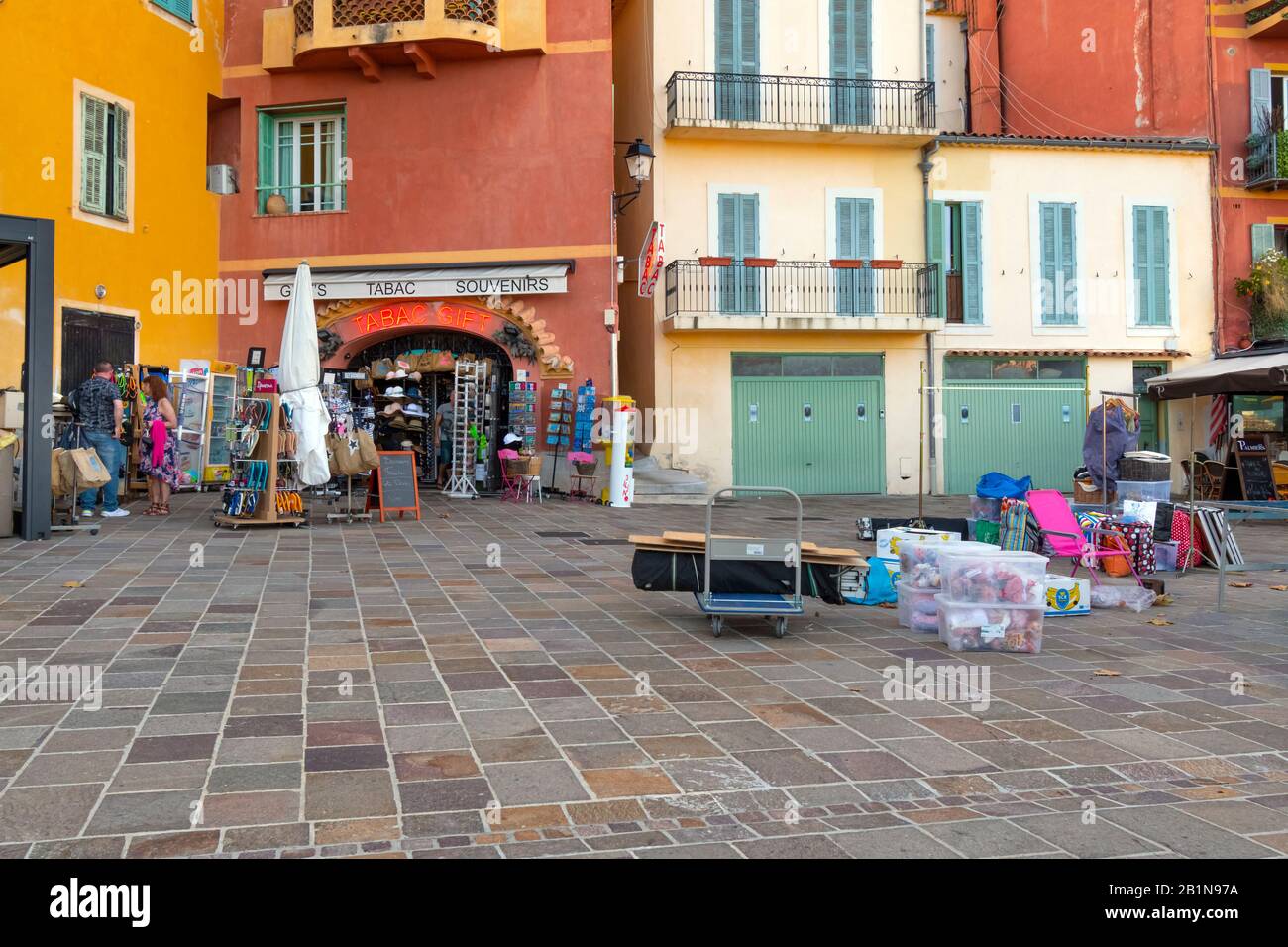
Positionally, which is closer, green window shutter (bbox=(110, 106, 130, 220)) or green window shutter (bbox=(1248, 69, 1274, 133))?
green window shutter (bbox=(110, 106, 130, 220))

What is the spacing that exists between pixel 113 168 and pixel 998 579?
49.3 ft

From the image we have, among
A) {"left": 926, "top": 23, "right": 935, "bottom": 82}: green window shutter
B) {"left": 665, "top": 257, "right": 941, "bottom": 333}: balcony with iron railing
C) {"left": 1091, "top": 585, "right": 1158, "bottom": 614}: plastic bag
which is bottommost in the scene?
{"left": 1091, "top": 585, "right": 1158, "bottom": 614}: plastic bag

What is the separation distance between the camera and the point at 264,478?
11.8m

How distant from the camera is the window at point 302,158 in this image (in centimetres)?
1870

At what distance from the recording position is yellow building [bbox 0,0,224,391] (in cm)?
1444

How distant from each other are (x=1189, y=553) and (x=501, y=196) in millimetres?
12285

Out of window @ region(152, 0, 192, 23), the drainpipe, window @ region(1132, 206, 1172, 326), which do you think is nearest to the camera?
window @ region(152, 0, 192, 23)

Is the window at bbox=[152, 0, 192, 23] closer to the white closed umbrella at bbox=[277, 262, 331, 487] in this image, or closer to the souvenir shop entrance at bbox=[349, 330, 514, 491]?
the souvenir shop entrance at bbox=[349, 330, 514, 491]

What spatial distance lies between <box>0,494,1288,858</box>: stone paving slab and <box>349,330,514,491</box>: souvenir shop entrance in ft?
33.2

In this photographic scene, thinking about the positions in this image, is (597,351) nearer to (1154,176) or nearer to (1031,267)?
(1031,267)

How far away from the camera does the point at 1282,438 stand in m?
18.1

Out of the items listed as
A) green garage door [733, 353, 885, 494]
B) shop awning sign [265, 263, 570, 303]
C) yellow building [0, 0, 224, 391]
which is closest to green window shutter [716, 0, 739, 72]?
shop awning sign [265, 263, 570, 303]

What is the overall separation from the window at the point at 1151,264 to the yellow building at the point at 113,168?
17.0m

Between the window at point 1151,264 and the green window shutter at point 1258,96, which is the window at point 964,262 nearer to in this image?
the window at point 1151,264
